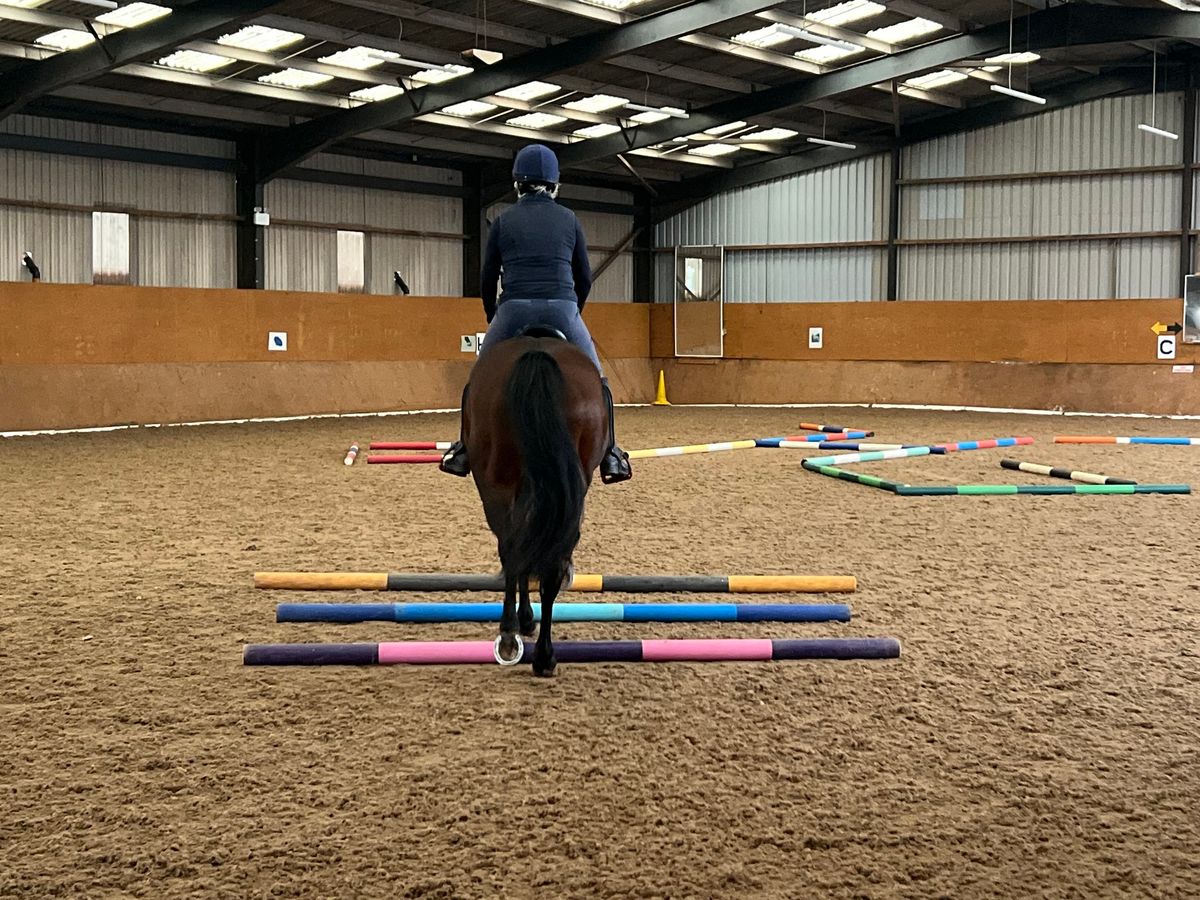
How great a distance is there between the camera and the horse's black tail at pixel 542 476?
14.8ft

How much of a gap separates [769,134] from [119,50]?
45.4ft

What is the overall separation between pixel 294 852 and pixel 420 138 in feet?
71.1

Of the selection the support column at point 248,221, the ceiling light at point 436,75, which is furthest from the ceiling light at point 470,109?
the support column at point 248,221

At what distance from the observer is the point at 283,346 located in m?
20.8

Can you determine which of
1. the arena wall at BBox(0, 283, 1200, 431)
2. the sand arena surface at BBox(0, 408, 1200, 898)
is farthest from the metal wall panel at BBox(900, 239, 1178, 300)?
the sand arena surface at BBox(0, 408, 1200, 898)

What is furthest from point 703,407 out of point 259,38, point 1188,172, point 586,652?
point 586,652

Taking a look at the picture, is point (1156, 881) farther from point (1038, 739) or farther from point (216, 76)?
point (216, 76)

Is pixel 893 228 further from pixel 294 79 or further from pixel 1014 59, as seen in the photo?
pixel 294 79

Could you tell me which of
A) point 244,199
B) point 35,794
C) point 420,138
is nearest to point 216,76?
point 244,199

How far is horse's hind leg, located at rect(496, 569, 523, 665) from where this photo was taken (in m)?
4.84

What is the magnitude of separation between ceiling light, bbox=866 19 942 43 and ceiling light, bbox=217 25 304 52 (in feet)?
29.7

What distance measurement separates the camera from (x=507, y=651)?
191 inches

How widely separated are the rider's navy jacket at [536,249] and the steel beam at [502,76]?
37.3 ft

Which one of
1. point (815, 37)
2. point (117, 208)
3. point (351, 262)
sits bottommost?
point (351, 262)
